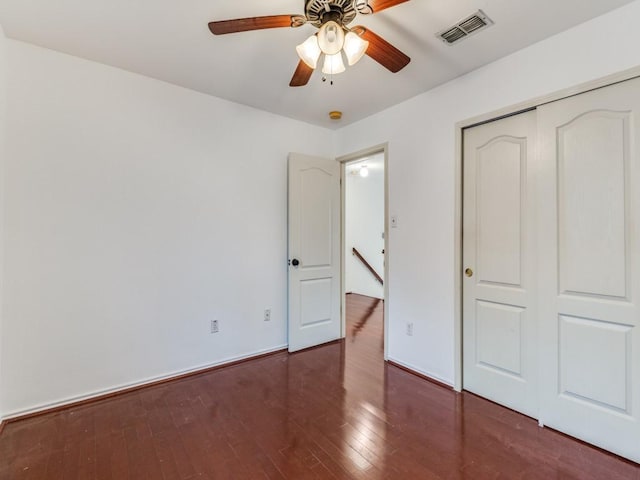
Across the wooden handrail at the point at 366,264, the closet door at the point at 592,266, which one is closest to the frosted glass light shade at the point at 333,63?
the closet door at the point at 592,266

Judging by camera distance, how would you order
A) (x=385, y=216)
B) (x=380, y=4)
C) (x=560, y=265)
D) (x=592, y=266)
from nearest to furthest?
(x=380, y=4)
(x=592, y=266)
(x=560, y=265)
(x=385, y=216)

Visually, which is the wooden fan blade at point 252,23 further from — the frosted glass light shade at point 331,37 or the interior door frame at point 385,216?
the interior door frame at point 385,216

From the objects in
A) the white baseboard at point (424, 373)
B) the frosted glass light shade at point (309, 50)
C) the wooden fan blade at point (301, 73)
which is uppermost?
the wooden fan blade at point (301, 73)

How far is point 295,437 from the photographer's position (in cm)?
192

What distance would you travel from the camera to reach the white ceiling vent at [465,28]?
184cm

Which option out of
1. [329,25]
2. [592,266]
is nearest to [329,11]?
[329,25]

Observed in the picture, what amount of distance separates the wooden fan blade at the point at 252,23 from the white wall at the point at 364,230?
192 inches

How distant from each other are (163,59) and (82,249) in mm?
1555

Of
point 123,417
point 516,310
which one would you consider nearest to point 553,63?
point 516,310

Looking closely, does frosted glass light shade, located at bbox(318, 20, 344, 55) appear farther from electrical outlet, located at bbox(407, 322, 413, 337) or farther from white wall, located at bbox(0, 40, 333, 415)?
electrical outlet, located at bbox(407, 322, 413, 337)

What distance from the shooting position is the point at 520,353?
2209 mm

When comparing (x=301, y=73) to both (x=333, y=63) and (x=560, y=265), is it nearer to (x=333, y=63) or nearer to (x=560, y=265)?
(x=333, y=63)

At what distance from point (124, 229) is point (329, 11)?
7.05ft

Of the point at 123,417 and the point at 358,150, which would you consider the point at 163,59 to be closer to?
the point at 358,150
